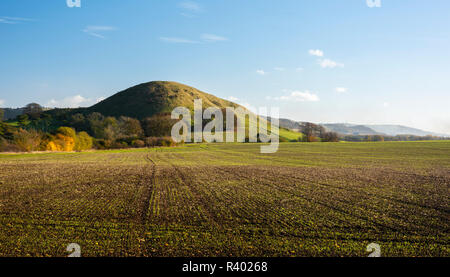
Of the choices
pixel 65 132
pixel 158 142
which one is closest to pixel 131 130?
pixel 158 142

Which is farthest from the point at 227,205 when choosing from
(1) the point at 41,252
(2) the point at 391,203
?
(2) the point at 391,203

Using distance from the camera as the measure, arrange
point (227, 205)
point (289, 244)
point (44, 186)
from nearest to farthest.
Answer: point (289, 244), point (227, 205), point (44, 186)

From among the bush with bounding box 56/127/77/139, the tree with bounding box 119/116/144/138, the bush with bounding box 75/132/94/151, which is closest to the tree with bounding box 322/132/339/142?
the tree with bounding box 119/116/144/138

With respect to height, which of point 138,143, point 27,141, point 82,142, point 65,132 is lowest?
point 138,143

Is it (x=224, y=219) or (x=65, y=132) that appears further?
(x=65, y=132)

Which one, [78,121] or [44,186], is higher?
[78,121]

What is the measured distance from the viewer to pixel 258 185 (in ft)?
70.5

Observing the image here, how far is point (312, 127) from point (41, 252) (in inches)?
5498

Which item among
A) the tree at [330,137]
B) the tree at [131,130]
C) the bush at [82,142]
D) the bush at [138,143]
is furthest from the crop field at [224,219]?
the tree at [330,137]

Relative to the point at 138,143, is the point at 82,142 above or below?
above

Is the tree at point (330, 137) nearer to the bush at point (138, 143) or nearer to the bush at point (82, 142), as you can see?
the bush at point (138, 143)

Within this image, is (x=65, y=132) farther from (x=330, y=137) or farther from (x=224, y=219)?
(x=330, y=137)

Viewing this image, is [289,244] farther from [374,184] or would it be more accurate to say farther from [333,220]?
[374,184]

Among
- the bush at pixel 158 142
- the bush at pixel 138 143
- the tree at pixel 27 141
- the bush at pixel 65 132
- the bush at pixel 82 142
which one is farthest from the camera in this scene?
the bush at pixel 158 142
